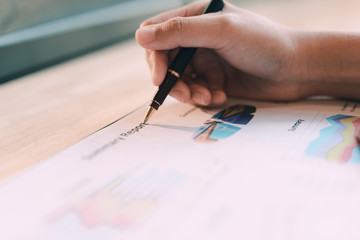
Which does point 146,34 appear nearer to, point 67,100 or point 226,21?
point 226,21

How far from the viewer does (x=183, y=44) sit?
51 centimetres

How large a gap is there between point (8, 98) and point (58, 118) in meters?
0.16

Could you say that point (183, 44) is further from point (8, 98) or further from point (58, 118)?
point (8, 98)

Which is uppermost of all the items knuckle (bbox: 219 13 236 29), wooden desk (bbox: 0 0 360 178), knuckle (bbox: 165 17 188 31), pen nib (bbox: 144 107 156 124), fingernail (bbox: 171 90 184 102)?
knuckle (bbox: 219 13 236 29)

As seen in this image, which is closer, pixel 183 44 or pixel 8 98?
pixel 183 44

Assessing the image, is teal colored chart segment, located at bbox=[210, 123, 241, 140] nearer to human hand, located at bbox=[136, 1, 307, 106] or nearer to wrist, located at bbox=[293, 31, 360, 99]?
human hand, located at bbox=[136, 1, 307, 106]

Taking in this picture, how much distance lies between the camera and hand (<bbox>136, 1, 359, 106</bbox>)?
50 cm

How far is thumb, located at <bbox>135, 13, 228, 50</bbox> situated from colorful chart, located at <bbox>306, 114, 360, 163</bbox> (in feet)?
0.65

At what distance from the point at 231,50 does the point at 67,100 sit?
12.0 inches

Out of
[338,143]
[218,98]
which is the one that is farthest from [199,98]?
[338,143]

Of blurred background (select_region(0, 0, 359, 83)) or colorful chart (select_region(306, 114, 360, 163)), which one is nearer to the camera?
colorful chart (select_region(306, 114, 360, 163))

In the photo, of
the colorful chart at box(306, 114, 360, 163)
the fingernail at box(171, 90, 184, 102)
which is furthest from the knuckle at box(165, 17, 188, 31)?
the colorful chart at box(306, 114, 360, 163)

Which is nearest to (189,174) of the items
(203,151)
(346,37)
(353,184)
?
(203,151)

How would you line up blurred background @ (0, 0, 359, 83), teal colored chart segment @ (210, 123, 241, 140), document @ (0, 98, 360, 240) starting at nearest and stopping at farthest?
document @ (0, 98, 360, 240) → teal colored chart segment @ (210, 123, 241, 140) → blurred background @ (0, 0, 359, 83)
